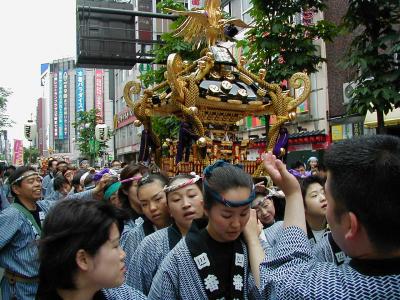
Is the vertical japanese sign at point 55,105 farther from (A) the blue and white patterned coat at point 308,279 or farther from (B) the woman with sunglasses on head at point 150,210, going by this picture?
(A) the blue and white patterned coat at point 308,279

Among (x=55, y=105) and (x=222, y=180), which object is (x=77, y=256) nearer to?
(x=222, y=180)

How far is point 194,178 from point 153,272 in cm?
62

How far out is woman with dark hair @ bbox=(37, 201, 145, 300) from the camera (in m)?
1.68

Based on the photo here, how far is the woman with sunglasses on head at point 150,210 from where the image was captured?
3098mm

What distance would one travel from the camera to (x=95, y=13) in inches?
471

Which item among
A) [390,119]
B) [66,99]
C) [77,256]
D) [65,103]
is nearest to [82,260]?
[77,256]

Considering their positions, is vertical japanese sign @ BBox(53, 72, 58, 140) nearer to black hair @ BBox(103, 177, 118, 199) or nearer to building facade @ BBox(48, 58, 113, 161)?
building facade @ BBox(48, 58, 113, 161)

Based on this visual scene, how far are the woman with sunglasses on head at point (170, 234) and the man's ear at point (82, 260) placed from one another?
2.93 feet

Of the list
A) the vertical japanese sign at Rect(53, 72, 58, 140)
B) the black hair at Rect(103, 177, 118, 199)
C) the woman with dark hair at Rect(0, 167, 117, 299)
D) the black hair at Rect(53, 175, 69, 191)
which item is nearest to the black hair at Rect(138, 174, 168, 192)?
the woman with dark hair at Rect(0, 167, 117, 299)

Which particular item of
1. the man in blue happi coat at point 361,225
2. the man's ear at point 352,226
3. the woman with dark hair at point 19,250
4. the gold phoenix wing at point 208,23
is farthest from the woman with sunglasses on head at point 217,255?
the gold phoenix wing at point 208,23

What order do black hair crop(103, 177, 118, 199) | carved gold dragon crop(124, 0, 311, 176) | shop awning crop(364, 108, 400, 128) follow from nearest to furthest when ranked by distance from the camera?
black hair crop(103, 177, 118, 199)
carved gold dragon crop(124, 0, 311, 176)
shop awning crop(364, 108, 400, 128)

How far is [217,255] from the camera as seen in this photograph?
6.79ft

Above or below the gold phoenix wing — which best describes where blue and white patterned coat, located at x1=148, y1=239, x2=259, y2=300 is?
below

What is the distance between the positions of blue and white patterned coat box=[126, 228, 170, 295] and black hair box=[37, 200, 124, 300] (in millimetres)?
850
